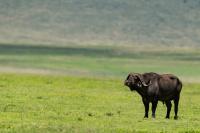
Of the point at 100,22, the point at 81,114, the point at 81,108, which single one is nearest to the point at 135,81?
the point at 81,114

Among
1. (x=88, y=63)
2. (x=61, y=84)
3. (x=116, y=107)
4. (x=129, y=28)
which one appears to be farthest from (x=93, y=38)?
(x=116, y=107)

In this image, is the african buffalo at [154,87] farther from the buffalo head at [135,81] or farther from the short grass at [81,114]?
the short grass at [81,114]

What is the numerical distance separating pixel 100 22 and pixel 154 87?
10318 centimetres

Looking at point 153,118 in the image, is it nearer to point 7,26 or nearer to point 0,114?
point 0,114

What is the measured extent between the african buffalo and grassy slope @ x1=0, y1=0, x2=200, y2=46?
94659 mm

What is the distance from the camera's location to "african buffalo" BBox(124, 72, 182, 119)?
24.0 meters

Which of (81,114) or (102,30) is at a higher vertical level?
(81,114)

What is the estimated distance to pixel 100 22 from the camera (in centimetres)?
12725

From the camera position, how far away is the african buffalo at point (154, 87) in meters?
24.0

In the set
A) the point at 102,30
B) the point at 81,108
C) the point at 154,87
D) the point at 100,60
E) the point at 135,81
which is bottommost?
the point at 100,60

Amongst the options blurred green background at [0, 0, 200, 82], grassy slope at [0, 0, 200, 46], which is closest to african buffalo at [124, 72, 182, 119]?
blurred green background at [0, 0, 200, 82]

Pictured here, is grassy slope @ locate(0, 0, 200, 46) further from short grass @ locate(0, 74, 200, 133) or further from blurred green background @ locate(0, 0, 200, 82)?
short grass @ locate(0, 74, 200, 133)

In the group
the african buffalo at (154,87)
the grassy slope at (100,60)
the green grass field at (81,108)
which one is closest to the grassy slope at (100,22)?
the grassy slope at (100,60)

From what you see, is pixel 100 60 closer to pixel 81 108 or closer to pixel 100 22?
pixel 100 22
